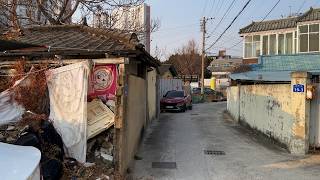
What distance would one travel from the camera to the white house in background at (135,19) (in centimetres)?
2658

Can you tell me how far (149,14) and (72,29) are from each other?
13.8 metres

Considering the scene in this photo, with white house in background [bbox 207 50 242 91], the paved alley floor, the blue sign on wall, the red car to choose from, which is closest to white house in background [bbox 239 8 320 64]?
the red car

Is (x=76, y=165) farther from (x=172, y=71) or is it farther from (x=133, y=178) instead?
(x=172, y=71)

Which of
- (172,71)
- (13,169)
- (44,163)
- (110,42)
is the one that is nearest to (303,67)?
(110,42)

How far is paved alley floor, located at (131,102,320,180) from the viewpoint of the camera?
11367mm

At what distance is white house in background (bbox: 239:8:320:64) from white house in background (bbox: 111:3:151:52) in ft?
33.5

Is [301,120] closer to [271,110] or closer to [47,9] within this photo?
[271,110]

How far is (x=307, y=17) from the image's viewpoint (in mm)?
30516

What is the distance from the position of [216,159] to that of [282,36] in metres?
23.1

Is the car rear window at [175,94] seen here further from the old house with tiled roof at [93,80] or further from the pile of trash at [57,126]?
the pile of trash at [57,126]

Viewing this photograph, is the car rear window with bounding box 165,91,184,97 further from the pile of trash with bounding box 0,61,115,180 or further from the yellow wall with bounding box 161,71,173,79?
the pile of trash with bounding box 0,61,115,180

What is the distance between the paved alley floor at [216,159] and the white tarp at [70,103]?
1.78 m

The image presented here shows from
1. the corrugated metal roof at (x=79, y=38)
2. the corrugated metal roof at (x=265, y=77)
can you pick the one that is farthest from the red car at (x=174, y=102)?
the corrugated metal roof at (x=79, y=38)

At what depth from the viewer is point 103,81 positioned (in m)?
11.0
